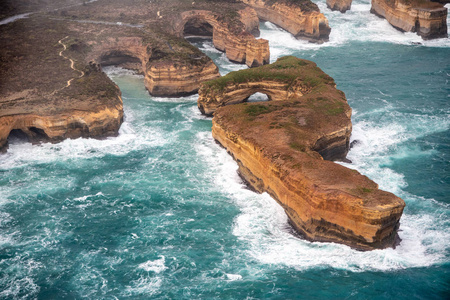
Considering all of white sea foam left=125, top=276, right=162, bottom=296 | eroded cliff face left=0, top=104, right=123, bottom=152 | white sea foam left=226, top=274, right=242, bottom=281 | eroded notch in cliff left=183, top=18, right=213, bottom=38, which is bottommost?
white sea foam left=125, top=276, right=162, bottom=296

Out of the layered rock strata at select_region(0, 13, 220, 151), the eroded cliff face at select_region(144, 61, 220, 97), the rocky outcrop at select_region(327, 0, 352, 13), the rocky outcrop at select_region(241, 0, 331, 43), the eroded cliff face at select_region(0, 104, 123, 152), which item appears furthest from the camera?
the rocky outcrop at select_region(327, 0, 352, 13)

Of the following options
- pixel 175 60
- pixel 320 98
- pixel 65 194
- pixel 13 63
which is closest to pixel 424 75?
pixel 320 98

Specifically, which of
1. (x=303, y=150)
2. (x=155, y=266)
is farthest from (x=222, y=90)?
(x=155, y=266)

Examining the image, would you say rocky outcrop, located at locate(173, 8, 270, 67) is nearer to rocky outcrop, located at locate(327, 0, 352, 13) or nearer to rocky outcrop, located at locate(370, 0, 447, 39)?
rocky outcrop, located at locate(327, 0, 352, 13)

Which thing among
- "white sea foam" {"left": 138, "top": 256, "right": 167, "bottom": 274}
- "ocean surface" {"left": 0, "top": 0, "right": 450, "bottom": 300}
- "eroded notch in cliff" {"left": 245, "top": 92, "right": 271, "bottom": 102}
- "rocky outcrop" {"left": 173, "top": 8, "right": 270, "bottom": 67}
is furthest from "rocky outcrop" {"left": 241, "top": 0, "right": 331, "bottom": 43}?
"white sea foam" {"left": 138, "top": 256, "right": 167, "bottom": 274}

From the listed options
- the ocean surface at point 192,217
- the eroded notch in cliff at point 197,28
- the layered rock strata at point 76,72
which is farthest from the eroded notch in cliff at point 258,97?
the eroded notch in cliff at point 197,28

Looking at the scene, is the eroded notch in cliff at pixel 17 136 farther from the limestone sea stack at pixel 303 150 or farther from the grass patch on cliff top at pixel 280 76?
the grass patch on cliff top at pixel 280 76

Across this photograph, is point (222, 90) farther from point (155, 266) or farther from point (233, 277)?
point (233, 277)
